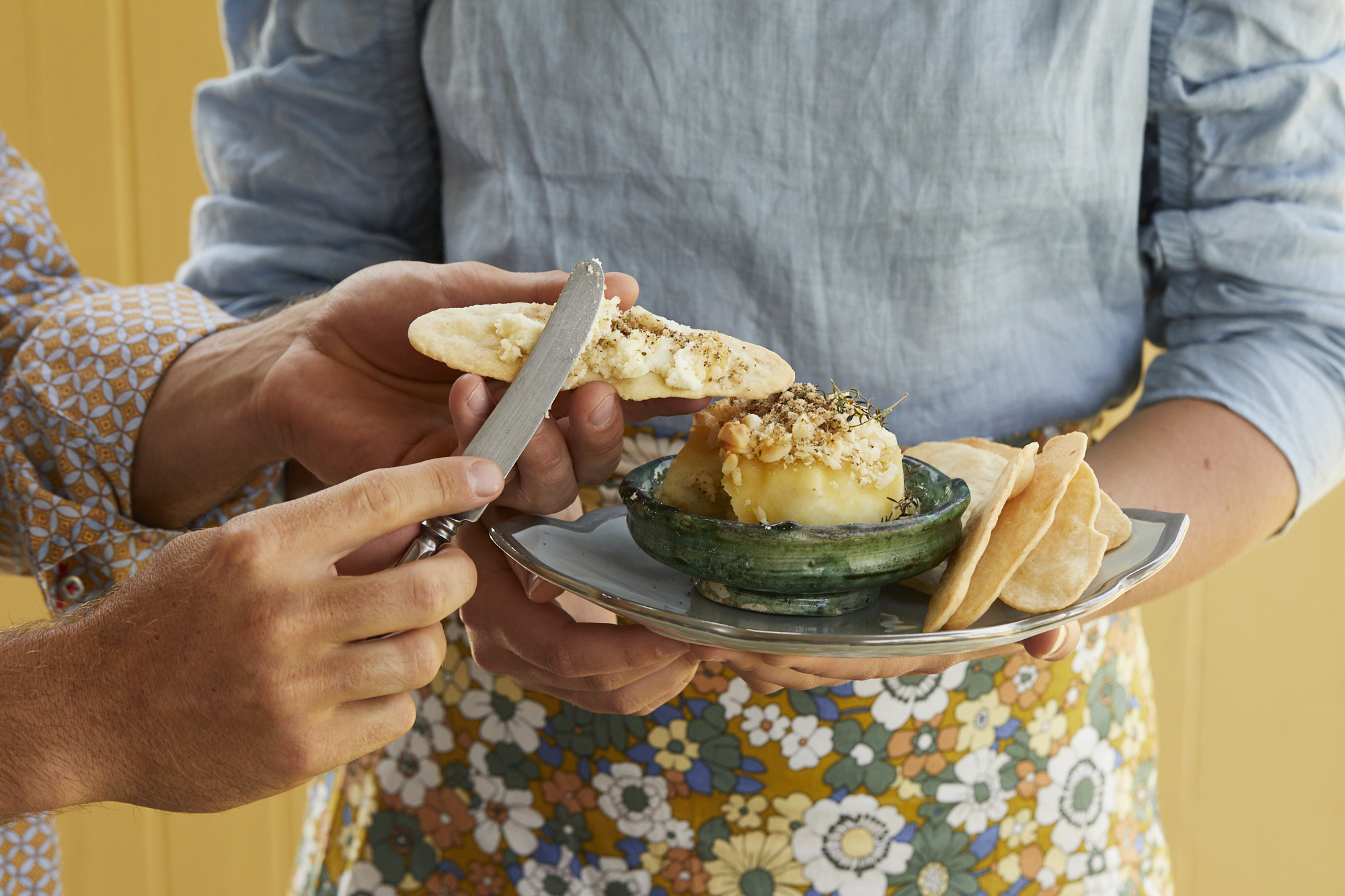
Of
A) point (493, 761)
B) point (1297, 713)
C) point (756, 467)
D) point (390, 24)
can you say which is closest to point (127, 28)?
point (390, 24)

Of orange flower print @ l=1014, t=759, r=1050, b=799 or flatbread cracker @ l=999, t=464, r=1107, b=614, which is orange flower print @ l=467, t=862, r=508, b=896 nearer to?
orange flower print @ l=1014, t=759, r=1050, b=799

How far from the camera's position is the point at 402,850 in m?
1.32

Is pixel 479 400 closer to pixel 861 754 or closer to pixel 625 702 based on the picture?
pixel 625 702

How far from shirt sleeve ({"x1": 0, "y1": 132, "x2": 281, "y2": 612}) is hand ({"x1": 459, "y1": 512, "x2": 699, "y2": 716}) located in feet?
1.43

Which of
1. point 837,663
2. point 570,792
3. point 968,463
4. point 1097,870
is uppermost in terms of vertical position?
point 968,463

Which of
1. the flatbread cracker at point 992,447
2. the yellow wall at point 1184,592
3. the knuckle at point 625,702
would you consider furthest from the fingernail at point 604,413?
the yellow wall at point 1184,592

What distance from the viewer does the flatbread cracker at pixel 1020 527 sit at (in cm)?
73

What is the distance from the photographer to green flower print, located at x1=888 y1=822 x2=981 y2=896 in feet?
3.94

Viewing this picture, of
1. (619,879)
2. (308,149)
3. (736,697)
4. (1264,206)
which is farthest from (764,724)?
(308,149)

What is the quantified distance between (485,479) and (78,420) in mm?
665

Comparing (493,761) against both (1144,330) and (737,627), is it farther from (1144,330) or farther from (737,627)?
(1144,330)

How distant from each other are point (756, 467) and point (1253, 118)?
2.68ft

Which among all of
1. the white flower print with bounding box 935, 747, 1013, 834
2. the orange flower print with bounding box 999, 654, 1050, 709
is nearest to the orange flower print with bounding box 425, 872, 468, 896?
the white flower print with bounding box 935, 747, 1013, 834

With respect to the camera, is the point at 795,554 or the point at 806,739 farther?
the point at 806,739
